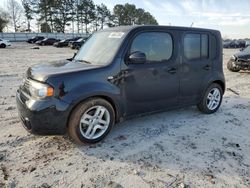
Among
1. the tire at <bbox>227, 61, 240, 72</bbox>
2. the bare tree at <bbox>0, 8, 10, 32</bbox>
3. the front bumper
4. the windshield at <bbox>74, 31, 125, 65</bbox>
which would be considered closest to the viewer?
the front bumper

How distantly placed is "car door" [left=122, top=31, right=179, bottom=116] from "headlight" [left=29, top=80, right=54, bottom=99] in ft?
3.85

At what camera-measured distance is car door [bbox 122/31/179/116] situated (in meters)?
4.16

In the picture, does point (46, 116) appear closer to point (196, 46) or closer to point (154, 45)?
point (154, 45)

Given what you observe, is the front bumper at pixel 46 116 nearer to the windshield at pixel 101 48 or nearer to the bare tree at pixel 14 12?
the windshield at pixel 101 48

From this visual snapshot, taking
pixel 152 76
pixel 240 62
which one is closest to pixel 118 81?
pixel 152 76

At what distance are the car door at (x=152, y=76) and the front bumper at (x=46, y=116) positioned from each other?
3.51ft

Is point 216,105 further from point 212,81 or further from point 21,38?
point 21,38

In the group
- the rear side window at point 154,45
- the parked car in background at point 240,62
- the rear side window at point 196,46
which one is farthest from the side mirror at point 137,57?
the parked car in background at point 240,62

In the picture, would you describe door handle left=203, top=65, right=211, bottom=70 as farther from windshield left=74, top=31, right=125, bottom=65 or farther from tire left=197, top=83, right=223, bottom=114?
windshield left=74, top=31, right=125, bottom=65

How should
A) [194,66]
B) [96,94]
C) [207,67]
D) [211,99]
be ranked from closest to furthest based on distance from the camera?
1. [96,94]
2. [194,66]
3. [207,67]
4. [211,99]

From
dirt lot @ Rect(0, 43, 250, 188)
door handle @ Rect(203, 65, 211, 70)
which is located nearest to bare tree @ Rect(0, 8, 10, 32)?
dirt lot @ Rect(0, 43, 250, 188)

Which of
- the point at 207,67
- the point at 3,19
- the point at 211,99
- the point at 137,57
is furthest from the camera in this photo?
the point at 3,19

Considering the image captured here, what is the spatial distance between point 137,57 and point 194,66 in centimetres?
155

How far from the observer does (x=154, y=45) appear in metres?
4.43
